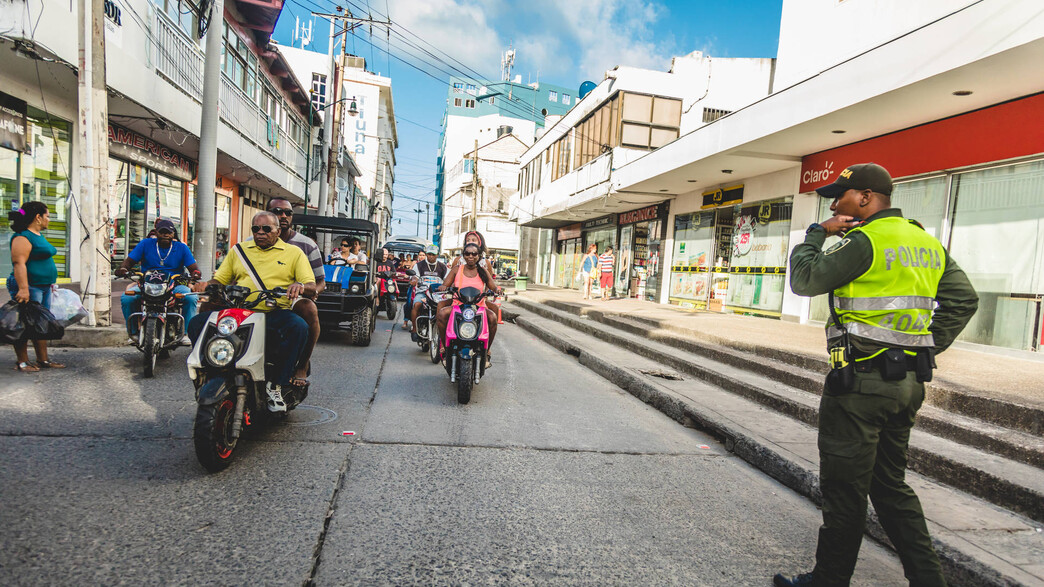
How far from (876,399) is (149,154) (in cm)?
1688

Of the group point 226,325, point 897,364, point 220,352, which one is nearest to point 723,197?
point 897,364

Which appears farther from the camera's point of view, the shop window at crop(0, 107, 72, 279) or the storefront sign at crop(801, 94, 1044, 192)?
the shop window at crop(0, 107, 72, 279)

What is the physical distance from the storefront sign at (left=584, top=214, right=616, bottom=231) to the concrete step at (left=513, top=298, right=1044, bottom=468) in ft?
40.2

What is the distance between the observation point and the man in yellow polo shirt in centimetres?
421

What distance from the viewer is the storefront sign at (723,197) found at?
15.1 meters

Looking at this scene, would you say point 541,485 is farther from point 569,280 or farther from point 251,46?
point 569,280

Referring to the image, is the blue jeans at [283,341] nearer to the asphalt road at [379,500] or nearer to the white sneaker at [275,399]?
A: the white sneaker at [275,399]

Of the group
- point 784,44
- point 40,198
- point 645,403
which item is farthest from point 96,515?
point 784,44

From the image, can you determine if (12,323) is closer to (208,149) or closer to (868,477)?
(208,149)

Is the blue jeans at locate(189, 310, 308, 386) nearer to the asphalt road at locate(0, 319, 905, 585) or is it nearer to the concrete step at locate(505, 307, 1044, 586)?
the asphalt road at locate(0, 319, 905, 585)

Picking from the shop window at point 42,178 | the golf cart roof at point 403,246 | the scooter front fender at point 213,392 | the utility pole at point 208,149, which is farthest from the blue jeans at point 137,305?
the golf cart roof at point 403,246

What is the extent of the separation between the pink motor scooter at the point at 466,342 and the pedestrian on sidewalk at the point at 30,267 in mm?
4171

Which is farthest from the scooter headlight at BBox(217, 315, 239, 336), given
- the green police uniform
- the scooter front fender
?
the green police uniform

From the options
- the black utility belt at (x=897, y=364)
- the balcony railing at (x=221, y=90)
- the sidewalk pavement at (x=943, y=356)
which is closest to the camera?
the black utility belt at (x=897, y=364)
